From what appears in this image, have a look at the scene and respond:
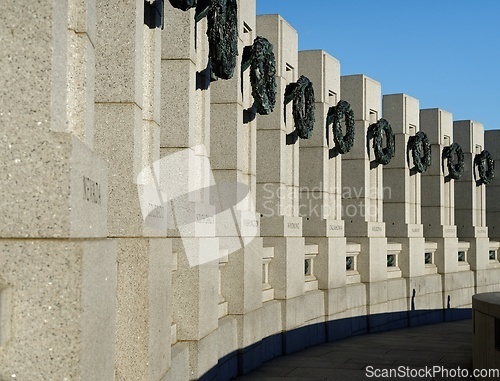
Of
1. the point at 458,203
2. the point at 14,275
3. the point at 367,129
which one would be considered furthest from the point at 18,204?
the point at 458,203

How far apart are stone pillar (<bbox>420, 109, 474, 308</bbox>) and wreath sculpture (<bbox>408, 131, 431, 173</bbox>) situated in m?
2.10

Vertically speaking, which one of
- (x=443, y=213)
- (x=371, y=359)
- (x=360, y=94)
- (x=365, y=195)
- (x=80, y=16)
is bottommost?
(x=371, y=359)

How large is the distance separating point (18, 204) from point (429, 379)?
11115mm

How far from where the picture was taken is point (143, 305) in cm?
922

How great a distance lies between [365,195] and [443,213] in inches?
293

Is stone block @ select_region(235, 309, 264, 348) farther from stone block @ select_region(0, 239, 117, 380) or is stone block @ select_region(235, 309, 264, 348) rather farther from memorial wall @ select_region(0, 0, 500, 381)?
stone block @ select_region(0, 239, 117, 380)

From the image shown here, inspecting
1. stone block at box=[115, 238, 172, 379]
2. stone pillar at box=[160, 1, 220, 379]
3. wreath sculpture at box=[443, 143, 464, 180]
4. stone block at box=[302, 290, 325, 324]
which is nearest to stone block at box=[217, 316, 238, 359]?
stone pillar at box=[160, 1, 220, 379]

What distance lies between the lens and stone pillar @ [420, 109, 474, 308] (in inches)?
1227

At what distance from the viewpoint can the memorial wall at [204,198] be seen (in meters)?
5.75

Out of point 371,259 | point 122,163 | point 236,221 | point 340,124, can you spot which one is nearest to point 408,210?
point 371,259

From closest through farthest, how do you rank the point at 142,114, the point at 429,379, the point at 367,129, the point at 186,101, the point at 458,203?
the point at 142,114
the point at 186,101
the point at 429,379
the point at 367,129
the point at 458,203

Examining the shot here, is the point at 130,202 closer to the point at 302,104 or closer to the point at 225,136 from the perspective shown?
the point at 225,136

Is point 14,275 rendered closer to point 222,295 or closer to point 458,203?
point 222,295

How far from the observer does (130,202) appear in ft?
30.6
